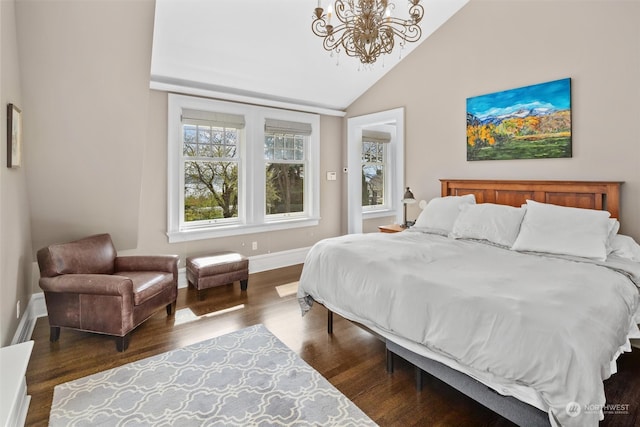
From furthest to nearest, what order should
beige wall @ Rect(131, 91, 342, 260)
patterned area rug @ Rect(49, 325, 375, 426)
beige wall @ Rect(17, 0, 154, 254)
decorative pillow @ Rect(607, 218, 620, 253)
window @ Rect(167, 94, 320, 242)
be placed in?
1. window @ Rect(167, 94, 320, 242)
2. beige wall @ Rect(131, 91, 342, 260)
3. decorative pillow @ Rect(607, 218, 620, 253)
4. beige wall @ Rect(17, 0, 154, 254)
5. patterned area rug @ Rect(49, 325, 375, 426)

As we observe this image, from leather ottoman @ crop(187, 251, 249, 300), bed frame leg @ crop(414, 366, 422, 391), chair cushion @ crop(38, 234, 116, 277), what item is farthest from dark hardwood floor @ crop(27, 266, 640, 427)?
chair cushion @ crop(38, 234, 116, 277)

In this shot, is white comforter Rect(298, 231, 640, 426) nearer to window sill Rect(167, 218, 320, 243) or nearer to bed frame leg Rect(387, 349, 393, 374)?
bed frame leg Rect(387, 349, 393, 374)

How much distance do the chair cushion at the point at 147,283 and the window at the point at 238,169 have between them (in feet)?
2.99

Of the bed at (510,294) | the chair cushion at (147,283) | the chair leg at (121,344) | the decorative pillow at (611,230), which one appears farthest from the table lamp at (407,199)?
the chair leg at (121,344)

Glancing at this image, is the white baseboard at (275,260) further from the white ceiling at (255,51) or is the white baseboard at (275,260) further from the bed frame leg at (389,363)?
the bed frame leg at (389,363)

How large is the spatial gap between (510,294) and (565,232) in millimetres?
1220

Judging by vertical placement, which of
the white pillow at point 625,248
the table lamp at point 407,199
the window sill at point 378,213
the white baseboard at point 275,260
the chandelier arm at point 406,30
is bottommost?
the white baseboard at point 275,260

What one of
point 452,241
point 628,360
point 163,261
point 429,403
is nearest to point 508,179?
point 452,241

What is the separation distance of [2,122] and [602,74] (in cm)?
462

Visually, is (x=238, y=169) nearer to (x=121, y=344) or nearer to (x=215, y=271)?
(x=215, y=271)

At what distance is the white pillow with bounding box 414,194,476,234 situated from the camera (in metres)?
3.39

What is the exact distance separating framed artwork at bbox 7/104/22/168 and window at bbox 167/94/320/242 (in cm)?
156

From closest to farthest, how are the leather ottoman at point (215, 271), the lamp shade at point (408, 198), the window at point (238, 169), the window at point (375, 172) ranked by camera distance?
the leather ottoman at point (215, 271) → the window at point (238, 169) → the lamp shade at point (408, 198) → the window at point (375, 172)

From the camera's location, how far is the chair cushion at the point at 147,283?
2.79 meters
